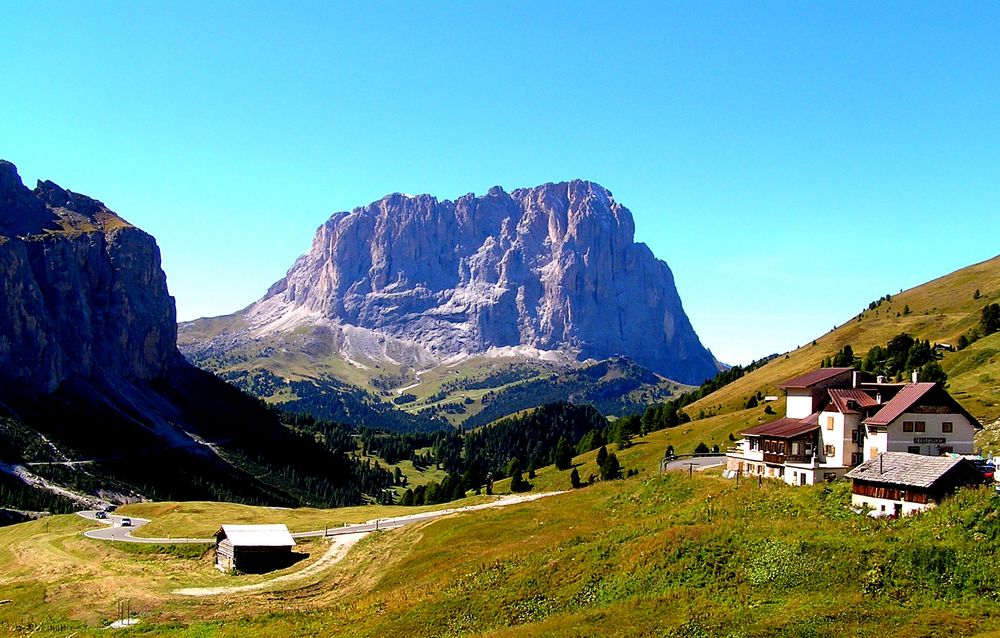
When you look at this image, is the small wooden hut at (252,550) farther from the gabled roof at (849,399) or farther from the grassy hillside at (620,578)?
the gabled roof at (849,399)

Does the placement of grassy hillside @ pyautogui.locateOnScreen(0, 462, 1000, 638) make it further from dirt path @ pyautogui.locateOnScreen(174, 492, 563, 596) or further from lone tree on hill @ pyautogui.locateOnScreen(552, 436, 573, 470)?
lone tree on hill @ pyautogui.locateOnScreen(552, 436, 573, 470)

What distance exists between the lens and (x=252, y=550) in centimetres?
7106

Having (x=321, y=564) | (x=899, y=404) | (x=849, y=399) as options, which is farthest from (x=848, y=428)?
(x=321, y=564)

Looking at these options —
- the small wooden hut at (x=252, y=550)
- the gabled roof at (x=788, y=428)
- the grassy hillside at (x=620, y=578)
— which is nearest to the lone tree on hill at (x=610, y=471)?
the grassy hillside at (x=620, y=578)

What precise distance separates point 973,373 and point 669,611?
79590 millimetres

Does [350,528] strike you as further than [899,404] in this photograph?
Yes

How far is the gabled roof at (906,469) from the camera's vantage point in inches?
1857

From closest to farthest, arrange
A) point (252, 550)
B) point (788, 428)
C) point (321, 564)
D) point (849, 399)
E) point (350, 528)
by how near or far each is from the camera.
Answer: point (849, 399)
point (788, 428)
point (321, 564)
point (252, 550)
point (350, 528)

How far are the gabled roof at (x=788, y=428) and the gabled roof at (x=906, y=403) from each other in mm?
4524

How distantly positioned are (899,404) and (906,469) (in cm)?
1196

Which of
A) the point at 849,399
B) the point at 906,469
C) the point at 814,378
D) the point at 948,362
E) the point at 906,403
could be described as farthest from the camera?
the point at 948,362

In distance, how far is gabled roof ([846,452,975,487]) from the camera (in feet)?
155

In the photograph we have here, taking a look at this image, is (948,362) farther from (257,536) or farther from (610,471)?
(257,536)

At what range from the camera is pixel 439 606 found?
49.0 metres
